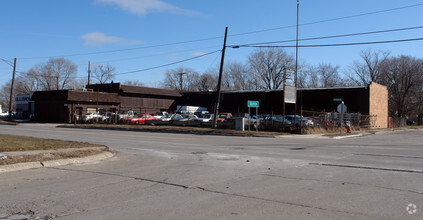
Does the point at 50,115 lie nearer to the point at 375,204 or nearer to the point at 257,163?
the point at 257,163

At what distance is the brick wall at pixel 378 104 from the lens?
45653mm

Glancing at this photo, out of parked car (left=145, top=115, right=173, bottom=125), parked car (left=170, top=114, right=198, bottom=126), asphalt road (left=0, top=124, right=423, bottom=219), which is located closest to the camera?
asphalt road (left=0, top=124, right=423, bottom=219)

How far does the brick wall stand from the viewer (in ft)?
150

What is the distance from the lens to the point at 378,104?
47.8 m

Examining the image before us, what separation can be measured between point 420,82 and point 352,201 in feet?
233

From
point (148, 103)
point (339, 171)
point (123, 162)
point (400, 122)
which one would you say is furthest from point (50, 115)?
point (400, 122)

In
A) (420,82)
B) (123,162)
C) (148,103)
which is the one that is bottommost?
(123,162)

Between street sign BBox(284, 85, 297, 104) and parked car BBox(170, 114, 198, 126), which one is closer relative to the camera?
street sign BBox(284, 85, 297, 104)

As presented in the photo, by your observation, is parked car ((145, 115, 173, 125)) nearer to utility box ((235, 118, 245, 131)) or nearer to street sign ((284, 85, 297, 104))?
utility box ((235, 118, 245, 131))

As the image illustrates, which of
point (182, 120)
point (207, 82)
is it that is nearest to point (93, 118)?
point (182, 120)

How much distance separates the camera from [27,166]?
1012 centimetres

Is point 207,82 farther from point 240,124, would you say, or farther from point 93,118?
point 240,124

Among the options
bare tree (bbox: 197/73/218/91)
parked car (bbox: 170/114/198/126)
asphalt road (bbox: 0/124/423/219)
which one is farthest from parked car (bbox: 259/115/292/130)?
bare tree (bbox: 197/73/218/91)

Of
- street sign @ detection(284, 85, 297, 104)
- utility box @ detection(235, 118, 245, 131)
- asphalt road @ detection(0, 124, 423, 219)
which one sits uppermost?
street sign @ detection(284, 85, 297, 104)
